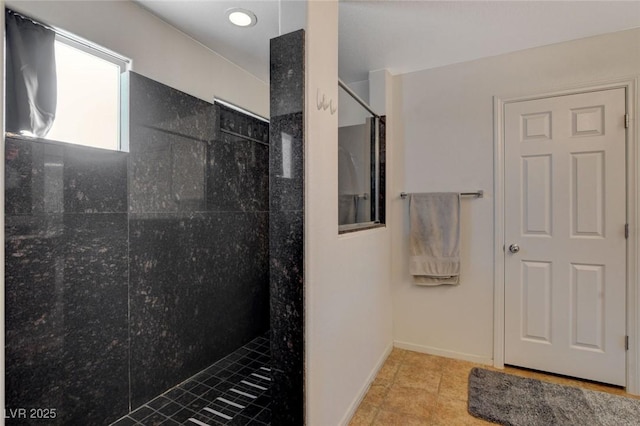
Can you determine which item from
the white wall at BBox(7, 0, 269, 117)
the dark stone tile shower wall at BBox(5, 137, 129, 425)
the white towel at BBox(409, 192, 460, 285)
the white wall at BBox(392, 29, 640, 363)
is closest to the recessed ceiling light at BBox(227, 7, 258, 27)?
the white wall at BBox(7, 0, 269, 117)

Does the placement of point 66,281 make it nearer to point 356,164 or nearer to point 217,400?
point 217,400

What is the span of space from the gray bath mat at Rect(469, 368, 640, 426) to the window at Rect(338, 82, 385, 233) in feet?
4.25

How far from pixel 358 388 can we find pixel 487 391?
87cm

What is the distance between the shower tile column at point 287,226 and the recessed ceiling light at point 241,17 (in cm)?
64

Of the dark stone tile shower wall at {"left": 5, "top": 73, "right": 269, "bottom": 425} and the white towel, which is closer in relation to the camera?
the dark stone tile shower wall at {"left": 5, "top": 73, "right": 269, "bottom": 425}

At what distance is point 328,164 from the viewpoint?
4.81ft

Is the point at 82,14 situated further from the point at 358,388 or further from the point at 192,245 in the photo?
the point at 358,388

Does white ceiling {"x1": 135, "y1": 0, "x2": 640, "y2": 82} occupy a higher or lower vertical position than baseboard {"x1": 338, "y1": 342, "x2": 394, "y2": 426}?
higher

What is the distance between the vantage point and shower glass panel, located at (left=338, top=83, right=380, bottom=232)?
1.87 metres

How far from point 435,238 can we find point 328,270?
4.22 ft

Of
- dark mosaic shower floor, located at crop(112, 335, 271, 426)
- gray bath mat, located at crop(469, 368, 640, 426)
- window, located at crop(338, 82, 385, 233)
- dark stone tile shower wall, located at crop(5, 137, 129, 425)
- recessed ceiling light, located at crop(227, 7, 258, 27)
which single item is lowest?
gray bath mat, located at crop(469, 368, 640, 426)

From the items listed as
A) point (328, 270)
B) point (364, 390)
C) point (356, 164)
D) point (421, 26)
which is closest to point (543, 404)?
point (364, 390)

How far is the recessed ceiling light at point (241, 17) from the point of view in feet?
5.66

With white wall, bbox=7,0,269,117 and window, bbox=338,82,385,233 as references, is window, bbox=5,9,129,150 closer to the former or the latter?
white wall, bbox=7,0,269,117
